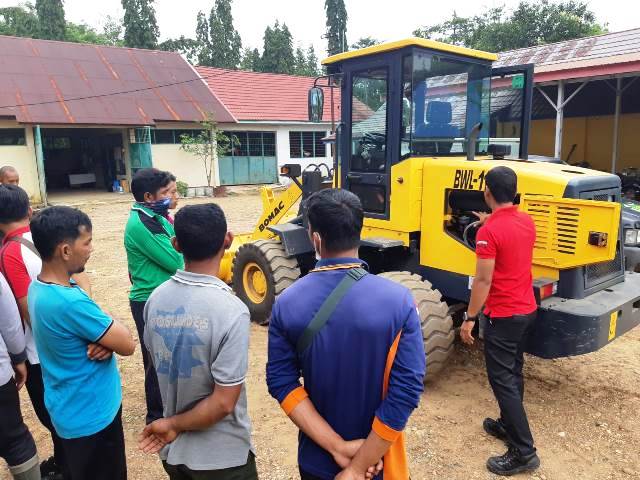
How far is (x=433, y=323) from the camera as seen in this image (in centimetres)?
377

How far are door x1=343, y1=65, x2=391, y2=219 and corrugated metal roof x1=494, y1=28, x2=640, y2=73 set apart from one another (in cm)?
660

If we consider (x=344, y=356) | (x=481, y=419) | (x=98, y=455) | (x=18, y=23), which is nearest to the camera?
(x=344, y=356)

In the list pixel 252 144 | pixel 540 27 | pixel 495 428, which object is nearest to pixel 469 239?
pixel 495 428

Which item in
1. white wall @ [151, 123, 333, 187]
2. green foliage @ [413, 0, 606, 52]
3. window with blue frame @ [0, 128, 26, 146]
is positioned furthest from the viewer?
green foliage @ [413, 0, 606, 52]

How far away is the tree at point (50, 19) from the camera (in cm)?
3431

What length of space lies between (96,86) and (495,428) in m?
19.1

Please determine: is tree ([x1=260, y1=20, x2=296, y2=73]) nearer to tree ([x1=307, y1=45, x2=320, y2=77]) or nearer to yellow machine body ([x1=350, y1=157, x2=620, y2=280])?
tree ([x1=307, y1=45, x2=320, y2=77])

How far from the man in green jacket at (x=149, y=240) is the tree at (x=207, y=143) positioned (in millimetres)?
16526

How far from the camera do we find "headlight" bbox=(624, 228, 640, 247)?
4.86 meters

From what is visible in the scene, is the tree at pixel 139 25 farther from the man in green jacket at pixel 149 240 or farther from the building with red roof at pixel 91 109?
the man in green jacket at pixel 149 240

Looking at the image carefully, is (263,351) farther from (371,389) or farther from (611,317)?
(371,389)

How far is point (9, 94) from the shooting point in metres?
16.6

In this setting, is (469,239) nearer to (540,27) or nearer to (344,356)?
(344,356)

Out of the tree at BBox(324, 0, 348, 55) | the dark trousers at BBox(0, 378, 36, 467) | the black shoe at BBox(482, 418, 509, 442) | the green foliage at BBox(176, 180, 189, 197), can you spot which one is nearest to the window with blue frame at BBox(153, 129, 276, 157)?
the green foliage at BBox(176, 180, 189, 197)
